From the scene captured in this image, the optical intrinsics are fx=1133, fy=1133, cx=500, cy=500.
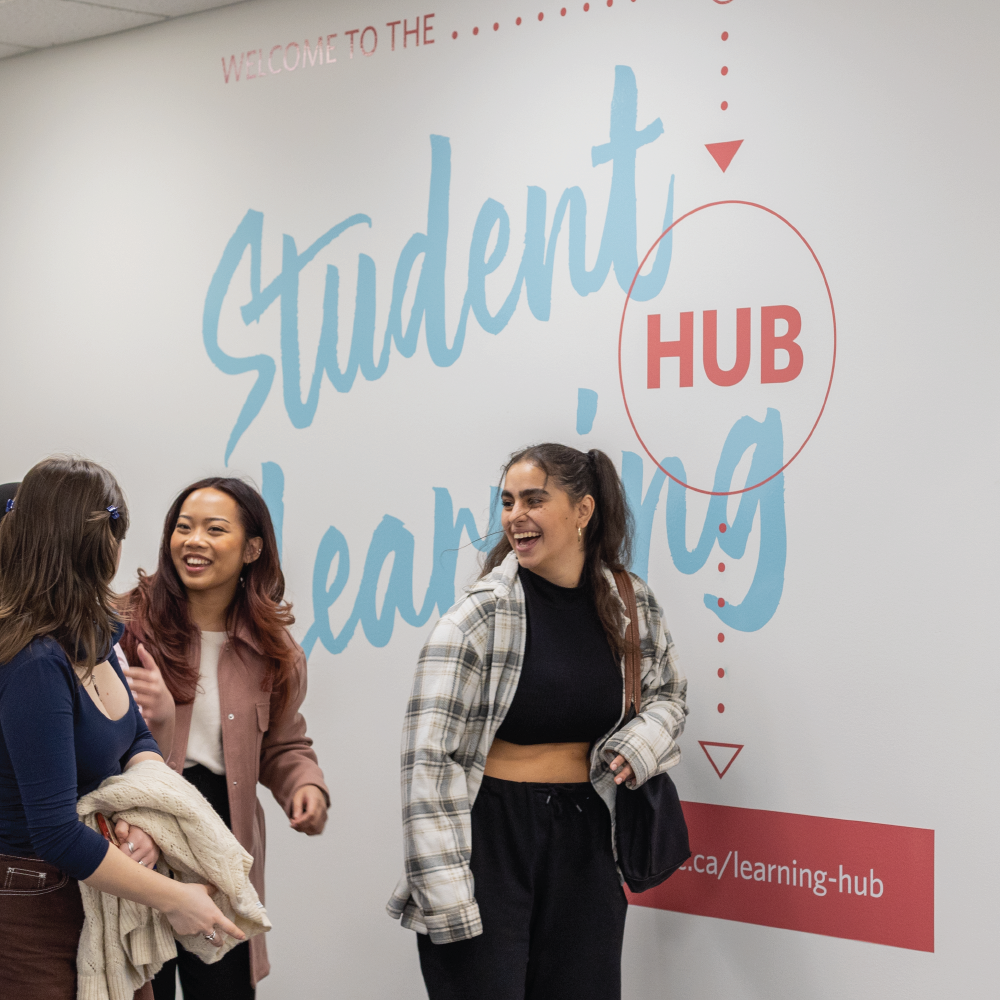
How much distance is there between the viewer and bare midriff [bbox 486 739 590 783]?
2.34m

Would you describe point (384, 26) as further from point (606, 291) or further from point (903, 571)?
point (903, 571)

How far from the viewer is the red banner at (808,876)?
2467 mm

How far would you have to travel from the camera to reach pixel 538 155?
296 cm

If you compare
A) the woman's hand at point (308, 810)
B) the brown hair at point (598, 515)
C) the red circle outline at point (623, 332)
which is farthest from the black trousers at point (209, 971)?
the red circle outline at point (623, 332)

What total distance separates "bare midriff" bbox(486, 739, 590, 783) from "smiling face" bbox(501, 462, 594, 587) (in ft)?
1.17

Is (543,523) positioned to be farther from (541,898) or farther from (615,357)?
(541,898)

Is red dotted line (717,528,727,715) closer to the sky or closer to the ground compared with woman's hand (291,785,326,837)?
closer to the sky

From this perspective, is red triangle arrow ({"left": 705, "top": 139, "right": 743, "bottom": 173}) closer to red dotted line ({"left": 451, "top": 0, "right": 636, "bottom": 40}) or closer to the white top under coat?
red dotted line ({"left": 451, "top": 0, "right": 636, "bottom": 40})

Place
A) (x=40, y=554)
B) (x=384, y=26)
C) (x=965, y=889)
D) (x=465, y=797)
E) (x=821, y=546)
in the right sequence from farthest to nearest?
1. (x=384, y=26)
2. (x=821, y=546)
3. (x=965, y=889)
4. (x=465, y=797)
5. (x=40, y=554)

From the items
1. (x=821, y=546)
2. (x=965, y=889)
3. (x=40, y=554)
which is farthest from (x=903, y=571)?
(x=40, y=554)

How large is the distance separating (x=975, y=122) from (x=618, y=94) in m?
0.86

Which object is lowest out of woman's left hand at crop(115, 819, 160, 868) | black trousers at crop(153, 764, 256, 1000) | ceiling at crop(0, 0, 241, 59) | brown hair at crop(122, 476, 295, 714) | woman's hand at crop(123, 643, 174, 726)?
black trousers at crop(153, 764, 256, 1000)

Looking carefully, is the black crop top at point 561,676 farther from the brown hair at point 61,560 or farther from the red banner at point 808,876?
the brown hair at point 61,560

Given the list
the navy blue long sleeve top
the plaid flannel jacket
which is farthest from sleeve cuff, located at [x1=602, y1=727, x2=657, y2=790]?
the navy blue long sleeve top
